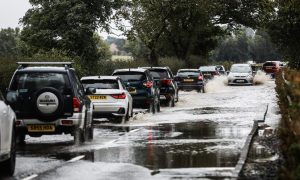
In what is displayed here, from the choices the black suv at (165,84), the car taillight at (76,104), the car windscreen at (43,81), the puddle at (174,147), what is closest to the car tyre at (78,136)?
the car taillight at (76,104)

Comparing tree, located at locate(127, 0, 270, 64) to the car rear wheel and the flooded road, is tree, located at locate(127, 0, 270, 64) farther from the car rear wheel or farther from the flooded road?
the car rear wheel

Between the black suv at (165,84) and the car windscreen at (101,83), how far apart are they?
31.9ft

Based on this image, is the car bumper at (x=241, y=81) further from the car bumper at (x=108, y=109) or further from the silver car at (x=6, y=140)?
the silver car at (x=6, y=140)

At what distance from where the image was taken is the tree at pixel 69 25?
4734 centimetres

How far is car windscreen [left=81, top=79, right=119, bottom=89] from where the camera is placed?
2123cm

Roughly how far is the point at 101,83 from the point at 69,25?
26.8m

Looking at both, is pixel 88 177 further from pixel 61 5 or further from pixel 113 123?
pixel 61 5

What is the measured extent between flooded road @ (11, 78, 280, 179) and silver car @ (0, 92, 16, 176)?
0.21 meters

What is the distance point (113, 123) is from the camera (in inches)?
866

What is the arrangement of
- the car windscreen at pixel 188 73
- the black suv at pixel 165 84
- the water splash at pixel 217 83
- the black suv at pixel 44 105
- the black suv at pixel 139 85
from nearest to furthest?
the black suv at pixel 44 105 < the black suv at pixel 139 85 < the black suv at pixel 165 84 < the car windscreen at pixel 188 73 < the water splash at pixel 217 83

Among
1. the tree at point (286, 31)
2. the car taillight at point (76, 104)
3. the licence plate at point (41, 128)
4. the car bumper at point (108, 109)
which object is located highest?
the tree at point (286, 31)

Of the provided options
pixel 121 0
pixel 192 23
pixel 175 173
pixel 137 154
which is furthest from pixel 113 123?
pixel 192 23

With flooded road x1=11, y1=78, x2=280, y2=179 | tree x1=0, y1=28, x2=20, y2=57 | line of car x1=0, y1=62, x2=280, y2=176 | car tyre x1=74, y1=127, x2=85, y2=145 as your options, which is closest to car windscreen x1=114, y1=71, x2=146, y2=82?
flooded road x1=11, y1=78, x2=280, y2=179

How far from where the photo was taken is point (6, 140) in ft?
34.4
